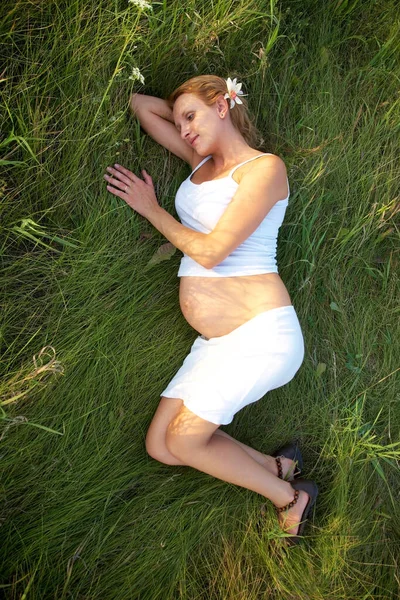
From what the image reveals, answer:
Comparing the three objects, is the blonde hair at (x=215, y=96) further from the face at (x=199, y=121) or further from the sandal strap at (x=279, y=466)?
the sandal strap at (x=279, y=466)

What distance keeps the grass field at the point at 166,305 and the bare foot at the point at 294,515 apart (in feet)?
0.29

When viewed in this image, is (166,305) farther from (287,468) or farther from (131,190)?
(287,468)

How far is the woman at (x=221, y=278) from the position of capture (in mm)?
2336

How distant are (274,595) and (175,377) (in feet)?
4.37

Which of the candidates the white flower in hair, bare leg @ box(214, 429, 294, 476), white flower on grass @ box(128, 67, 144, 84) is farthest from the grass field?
the white flower in hair

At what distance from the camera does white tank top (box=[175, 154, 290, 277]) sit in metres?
2.43

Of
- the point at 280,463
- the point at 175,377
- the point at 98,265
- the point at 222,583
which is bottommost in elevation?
the point at 222,583

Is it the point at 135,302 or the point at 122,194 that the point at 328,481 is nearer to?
the point at 135,302

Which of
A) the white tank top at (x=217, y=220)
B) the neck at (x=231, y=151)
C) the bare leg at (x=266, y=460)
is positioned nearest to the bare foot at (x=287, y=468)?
the bare leg at (x=266, y=460)

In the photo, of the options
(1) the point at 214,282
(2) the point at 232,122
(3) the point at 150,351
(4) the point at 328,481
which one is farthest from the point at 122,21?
(4) the point at 328,481

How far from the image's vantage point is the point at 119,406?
2619mm

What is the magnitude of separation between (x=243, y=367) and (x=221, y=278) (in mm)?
460

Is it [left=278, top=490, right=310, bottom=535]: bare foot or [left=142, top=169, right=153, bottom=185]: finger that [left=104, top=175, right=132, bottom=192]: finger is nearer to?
[left=142, top=169, right=153, bottom=185]: finger

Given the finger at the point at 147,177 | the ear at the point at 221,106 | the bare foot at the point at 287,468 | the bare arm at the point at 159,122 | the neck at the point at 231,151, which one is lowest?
the bare foot at the point at 287,468
